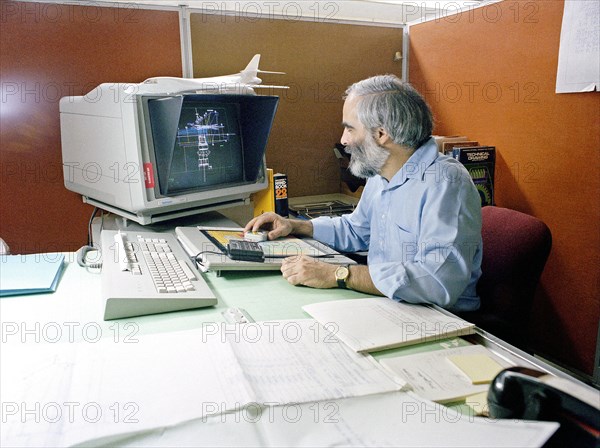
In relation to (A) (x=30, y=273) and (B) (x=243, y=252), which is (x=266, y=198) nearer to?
(B) (x=243, y=252)

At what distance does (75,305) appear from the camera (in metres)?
1.04

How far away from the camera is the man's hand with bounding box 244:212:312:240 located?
4.99ft

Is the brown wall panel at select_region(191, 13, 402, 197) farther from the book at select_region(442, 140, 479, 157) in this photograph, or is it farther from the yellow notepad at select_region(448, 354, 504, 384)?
the yellow notepad at select_region(448, 354, 504, 384)

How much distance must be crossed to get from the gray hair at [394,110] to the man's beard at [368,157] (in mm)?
48

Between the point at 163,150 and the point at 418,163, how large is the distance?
721 mm

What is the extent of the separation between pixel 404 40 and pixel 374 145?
123 centimetres

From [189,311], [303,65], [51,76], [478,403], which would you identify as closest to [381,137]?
[189,311]

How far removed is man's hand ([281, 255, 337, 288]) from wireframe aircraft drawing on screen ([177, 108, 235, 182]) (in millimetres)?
595

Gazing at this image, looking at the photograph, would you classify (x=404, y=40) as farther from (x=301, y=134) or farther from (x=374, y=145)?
(x=374, y=145)

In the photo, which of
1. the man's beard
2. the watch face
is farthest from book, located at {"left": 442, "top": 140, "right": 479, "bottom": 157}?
the watch face

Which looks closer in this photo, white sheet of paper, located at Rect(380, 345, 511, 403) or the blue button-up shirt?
white sheet of paper, located at Rect(380, 345, 511, 403)

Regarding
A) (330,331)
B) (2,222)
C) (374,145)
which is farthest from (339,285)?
(2,222)

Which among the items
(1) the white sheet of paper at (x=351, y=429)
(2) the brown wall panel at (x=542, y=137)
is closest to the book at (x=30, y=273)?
(1) the white sheet of paper at (x=351, y=429)

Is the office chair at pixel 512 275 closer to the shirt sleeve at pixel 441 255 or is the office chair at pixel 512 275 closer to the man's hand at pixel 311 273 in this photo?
the shirt sleeve at pixel 441 255
